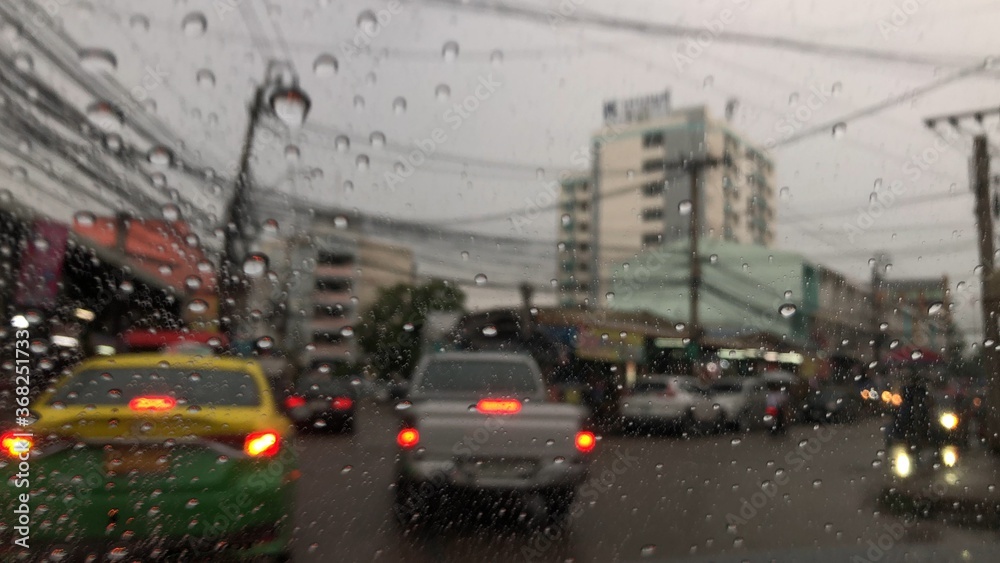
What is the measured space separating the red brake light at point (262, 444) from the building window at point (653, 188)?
306 cm

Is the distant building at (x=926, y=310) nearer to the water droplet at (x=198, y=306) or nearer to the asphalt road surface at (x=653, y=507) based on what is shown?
the asphalt road surface at (x=653, y=507)

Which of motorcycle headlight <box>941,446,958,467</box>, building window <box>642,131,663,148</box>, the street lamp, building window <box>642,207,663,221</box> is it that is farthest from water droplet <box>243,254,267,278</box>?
motorcycle headlight <box>941,446,958,467</box>

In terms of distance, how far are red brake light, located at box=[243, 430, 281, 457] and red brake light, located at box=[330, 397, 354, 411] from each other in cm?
41

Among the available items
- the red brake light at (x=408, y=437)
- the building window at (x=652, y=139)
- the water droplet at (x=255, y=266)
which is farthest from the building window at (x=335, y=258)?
the building window at (x=652, y=139)

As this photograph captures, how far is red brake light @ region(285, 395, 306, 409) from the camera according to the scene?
15.7ft

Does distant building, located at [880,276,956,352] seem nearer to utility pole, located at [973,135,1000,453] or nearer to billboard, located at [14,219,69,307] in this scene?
utility pole, located at [973,135,1000,453]

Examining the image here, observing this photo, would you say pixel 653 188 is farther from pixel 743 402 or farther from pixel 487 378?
pixel 487 378

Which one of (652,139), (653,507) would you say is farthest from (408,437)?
(652,139)

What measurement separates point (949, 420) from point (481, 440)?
175 inches

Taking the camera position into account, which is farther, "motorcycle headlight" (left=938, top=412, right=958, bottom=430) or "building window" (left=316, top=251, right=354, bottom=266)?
"motorcycle headlight" (left=938, top=412, right=958, bottom=430)

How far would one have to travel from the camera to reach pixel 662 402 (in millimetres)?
5809

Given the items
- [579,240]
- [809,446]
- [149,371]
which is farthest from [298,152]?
[809,446]

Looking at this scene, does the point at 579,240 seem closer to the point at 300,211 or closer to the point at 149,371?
the point at 300,211

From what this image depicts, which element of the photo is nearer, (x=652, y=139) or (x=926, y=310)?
(x=652, y=139)
